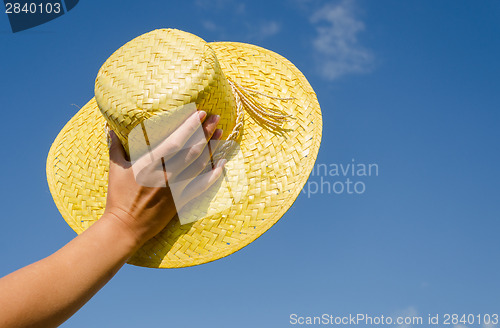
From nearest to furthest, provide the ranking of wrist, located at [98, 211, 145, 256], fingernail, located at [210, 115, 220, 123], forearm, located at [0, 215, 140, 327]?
forearm, located at [0, 215, 140, 327] → wrist, located at [98, 211, 145, 256] → fingernail, located at [210, 115, 220, 123]

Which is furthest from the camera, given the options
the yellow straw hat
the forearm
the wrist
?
the yellow straw hat

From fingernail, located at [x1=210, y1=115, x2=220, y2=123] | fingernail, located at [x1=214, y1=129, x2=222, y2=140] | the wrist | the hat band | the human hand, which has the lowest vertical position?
the wrist

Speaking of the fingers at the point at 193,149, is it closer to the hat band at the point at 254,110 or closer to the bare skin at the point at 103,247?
the bare skin at the point at 103,247

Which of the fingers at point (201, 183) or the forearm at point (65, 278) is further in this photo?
the fingers at point (201, 183)

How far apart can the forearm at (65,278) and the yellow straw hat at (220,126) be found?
33 cm

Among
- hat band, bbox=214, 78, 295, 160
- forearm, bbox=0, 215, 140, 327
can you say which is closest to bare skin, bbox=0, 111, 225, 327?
forearm, bbox=0, 215, 140, 327

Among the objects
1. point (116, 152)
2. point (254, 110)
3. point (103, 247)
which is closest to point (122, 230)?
point (103, 247)

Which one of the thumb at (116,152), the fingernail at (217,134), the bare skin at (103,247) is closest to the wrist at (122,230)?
the bare skin at (103,247)

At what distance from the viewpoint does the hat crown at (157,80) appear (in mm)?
1639

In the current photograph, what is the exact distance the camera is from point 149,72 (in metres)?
1.68

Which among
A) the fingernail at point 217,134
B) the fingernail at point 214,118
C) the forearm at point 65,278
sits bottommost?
the forearm at point 65,278

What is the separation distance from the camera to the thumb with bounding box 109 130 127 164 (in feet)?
5.76

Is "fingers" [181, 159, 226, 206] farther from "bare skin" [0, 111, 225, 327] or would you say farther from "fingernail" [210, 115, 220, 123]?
"fingernail" [210, 115, 220, 123]

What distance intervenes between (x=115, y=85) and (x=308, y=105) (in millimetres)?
892
